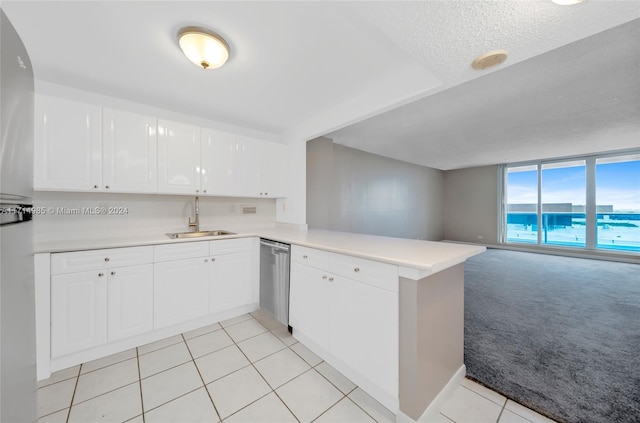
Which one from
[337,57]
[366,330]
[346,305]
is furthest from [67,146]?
[366,330]

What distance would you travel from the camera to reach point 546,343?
2029 millimetres

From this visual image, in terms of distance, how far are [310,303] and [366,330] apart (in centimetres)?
58

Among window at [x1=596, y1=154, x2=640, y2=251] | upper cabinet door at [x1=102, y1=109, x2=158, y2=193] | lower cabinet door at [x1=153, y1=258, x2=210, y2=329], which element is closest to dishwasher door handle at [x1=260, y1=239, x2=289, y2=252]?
lower cabinet door at [x1=153, y1=258, x2=210, y2=329]

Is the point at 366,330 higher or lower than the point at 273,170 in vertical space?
lower

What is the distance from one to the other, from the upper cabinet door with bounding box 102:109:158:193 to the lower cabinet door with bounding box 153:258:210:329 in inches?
→ 32.3

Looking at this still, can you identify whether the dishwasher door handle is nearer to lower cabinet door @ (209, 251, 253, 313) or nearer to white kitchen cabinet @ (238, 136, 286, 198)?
lower cabinet door @ (209, 251, 253, 313)

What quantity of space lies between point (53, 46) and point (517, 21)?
2.92 m

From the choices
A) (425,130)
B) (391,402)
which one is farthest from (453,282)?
(425,130)

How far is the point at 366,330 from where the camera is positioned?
4.86 ft

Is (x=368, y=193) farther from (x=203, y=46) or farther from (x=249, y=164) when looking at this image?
(x=203, y=46)

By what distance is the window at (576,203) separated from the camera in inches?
206

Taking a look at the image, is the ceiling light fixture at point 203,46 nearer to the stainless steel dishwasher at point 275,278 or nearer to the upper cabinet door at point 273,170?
the upper cabinet door at point 273,170

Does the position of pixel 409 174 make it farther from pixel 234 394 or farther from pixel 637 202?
pixel 234 394

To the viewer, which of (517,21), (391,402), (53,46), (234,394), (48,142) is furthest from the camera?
(48,142)
